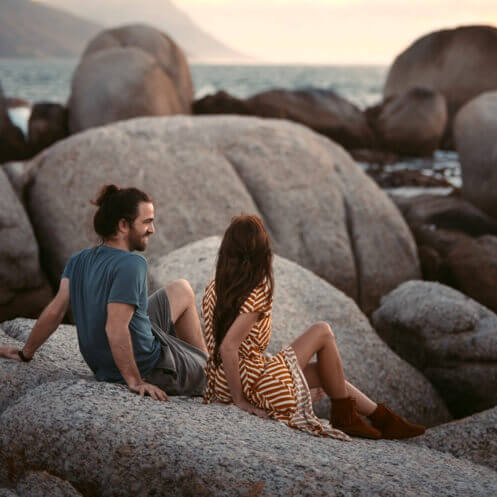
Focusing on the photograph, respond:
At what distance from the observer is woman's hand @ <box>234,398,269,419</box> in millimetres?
3350

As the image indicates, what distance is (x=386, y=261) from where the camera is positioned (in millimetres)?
7145

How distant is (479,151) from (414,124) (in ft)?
30.4

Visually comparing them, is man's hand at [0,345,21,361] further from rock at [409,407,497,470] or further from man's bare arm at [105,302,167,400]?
rock at [409,407,497,470]

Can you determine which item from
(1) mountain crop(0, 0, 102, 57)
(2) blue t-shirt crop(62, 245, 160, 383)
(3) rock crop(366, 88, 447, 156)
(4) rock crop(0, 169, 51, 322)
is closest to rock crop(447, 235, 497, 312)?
(4) rock crop(0, 169, 51, 322)

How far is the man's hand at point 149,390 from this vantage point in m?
3.22

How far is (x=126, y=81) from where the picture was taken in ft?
44.5

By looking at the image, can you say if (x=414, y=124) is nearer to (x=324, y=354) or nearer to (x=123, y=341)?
(x=324, y=354)

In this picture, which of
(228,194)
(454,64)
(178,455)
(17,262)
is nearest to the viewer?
(178,455)

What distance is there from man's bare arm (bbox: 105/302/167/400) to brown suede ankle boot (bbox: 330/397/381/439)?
876mm

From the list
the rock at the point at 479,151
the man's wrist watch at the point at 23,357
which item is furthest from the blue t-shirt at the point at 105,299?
the rock at the point at 479,151

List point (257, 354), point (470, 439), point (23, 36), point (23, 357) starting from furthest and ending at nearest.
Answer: point (23, 36)
point (470, 439)
point (23, 357)
point (257, 354)

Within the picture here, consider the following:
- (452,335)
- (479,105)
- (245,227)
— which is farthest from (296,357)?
(479,105)

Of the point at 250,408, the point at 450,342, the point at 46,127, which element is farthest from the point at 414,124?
the point at 250,408

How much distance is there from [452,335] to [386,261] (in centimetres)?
212
